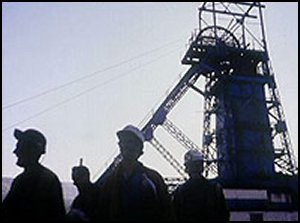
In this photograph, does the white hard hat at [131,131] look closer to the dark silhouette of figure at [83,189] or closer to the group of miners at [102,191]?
the group of miners at [102,191]

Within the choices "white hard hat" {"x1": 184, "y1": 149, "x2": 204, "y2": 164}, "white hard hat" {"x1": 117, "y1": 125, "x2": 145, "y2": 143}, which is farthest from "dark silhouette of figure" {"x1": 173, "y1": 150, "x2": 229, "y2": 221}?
"white hard hat" {"x1": 117, "y1": 125, "x2": 145, "y2": 143}

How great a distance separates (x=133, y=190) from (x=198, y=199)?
53.6 inches

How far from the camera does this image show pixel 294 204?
21.7 metres

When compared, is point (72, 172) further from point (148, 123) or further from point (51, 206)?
point (148, 123)

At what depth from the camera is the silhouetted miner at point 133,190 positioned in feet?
11.4

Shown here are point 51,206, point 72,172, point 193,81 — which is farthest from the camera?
point 193,81

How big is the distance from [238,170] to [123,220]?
20204 millimetres

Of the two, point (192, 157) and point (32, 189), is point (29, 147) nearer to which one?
point (32, 189)

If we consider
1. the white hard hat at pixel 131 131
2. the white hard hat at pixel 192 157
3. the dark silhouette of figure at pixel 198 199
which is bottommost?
the dark silhouette of figure at pixel 198 199

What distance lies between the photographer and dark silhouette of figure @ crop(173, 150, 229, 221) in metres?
4.62

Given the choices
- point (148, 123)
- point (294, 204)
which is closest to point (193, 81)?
point (148, 123)

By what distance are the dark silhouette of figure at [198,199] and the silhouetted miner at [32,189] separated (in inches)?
68.6

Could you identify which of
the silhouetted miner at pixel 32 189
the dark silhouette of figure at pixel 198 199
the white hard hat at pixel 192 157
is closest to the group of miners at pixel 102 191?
the silhouetted miner at pixel 32 189

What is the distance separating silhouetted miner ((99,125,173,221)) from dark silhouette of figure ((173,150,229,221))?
3.32ft
